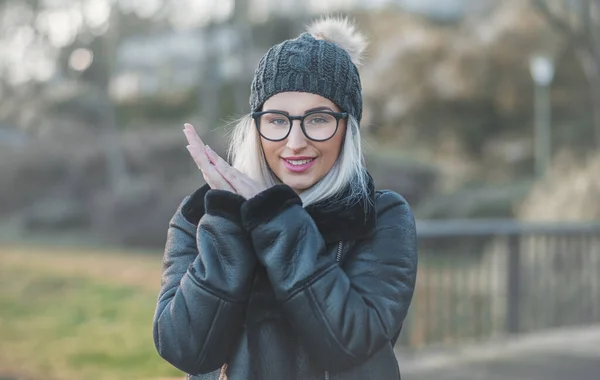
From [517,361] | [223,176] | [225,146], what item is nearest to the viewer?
[223,176]

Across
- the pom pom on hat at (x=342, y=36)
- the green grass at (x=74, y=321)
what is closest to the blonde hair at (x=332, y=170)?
the pom pom on hat at (x=342, y=36)

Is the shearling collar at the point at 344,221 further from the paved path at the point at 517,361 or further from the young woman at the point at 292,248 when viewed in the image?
the paved path at the point at 517,361

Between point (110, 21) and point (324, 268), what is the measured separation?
2219 centimetres

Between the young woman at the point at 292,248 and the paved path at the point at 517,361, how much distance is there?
358 cm

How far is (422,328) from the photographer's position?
6.03 metres

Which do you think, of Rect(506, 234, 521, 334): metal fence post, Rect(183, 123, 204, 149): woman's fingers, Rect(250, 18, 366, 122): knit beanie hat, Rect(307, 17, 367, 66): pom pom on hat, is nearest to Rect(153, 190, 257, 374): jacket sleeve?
Rect(183, 123, 204, 149): woman's fingers

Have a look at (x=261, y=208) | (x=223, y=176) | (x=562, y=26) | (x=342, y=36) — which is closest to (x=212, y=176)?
(x=223, y=176)

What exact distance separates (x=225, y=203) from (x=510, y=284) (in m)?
4.89

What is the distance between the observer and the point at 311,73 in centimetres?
166

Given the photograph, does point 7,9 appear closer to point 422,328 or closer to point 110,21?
point 110,21

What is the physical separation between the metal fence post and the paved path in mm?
138

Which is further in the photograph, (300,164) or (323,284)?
(300,164)

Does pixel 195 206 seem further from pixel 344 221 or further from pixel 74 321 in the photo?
pixel 74 321

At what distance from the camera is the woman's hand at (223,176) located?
160 centimetres
